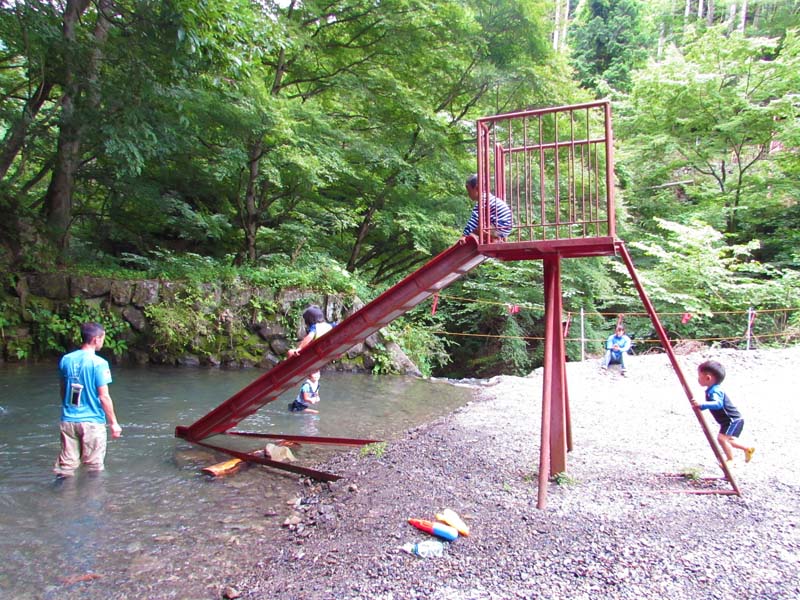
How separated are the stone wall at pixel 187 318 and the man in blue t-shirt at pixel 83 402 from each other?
804 centimetres

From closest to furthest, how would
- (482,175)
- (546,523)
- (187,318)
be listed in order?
(546,523)
(482,175)
(187,318)

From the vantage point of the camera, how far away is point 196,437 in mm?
6375

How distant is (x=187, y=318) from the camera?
12992mm

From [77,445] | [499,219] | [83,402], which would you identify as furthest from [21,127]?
[499,219]

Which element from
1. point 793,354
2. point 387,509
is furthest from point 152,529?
point 793,354

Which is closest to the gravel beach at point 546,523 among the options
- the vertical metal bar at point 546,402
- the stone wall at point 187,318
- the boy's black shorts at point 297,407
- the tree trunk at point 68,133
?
the vertical metal bar at point 546,402

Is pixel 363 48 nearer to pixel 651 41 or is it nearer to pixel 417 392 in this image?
pixel 417 392

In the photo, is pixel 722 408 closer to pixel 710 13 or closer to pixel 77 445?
pixel 77 445

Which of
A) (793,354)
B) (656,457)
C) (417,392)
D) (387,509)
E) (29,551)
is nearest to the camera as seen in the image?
(29,551)

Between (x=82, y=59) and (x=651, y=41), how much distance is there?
33.2m

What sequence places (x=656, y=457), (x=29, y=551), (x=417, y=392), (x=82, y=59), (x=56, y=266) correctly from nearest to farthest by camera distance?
(x=29, y=551) → (x=656, y=457) → (x=82, y=59) → (x=417, y=392) → (x=56, y=266)

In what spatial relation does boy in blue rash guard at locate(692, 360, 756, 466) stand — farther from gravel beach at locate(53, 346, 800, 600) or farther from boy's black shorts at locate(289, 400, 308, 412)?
boy's black shorts at locate(289, 400, 308, 412)

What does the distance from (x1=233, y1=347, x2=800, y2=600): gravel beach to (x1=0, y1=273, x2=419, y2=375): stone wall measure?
787 cm

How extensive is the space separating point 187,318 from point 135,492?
343 inches
